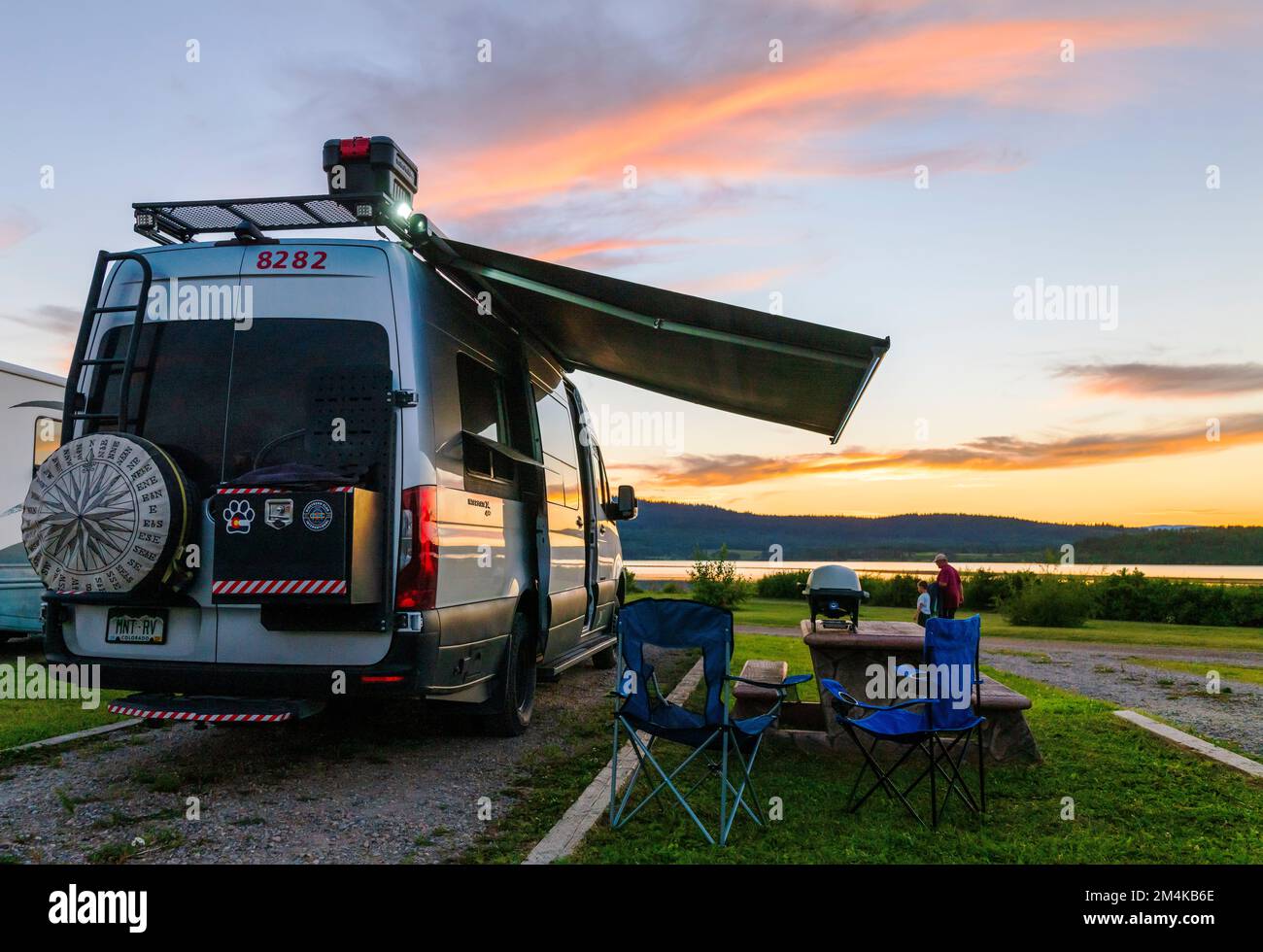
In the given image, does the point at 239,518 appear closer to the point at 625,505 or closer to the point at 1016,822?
the point at 1016,822

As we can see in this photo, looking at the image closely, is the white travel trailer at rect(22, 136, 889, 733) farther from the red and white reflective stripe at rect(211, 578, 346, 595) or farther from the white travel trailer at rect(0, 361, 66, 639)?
the white travel trailer at rect(0, 361, 66, 639)

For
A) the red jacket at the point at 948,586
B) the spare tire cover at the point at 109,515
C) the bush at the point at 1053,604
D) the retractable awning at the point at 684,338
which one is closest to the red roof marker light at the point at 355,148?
the retractable awning at the point at 684,338

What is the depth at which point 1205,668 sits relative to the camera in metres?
13.6

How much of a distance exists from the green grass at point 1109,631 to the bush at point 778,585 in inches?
240

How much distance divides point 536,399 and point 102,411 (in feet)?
10.7

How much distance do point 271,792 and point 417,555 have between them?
1565 millimetres

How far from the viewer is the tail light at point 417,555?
5.01 m

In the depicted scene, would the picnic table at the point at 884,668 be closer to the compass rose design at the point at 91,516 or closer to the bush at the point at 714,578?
the compass rose design at the point at 91,516

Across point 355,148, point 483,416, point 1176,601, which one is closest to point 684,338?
point 483,416

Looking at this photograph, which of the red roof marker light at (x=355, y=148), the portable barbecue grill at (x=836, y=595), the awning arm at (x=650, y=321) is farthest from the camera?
the portable barbecue grill at (x=836, y=595)

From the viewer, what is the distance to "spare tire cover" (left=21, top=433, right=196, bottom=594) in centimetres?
481

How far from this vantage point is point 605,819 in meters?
4.72
